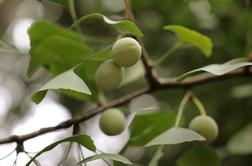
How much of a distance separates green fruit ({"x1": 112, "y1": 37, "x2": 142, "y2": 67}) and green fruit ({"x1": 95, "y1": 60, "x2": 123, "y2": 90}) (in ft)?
0.07

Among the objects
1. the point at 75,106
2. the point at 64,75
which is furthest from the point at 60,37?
the point at 75,106

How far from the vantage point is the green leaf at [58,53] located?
892mm

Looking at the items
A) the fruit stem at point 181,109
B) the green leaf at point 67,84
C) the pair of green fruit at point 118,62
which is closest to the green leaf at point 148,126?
the fruit stem at point 181,109

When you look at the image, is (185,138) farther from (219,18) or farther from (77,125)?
(219,18)

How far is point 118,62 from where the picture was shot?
841 mm

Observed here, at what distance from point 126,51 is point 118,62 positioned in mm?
36

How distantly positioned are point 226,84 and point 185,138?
822mm

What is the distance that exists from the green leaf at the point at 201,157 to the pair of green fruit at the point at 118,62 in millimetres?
198

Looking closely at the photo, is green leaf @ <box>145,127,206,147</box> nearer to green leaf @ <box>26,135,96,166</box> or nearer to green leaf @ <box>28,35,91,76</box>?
green leaf @ <box>26,135,96,166</box>

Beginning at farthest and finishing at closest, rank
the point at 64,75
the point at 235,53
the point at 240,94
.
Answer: the point at 235,53
the point at 240,94
the point at 64,75

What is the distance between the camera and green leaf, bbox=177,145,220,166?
37.9 inches

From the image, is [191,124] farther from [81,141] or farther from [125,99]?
[81,141]

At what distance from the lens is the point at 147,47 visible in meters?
1.78

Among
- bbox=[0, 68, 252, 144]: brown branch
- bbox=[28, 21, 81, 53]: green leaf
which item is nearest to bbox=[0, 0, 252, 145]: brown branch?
bbox=[0, 68, 252, 144]: brown branch
